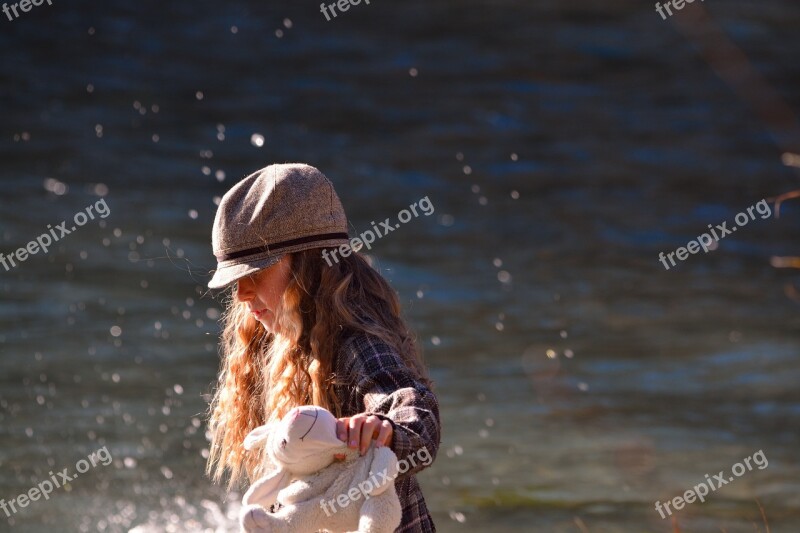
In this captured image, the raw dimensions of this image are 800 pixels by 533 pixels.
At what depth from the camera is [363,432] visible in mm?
2191

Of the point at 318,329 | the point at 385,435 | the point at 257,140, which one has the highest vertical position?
the point at 385,435

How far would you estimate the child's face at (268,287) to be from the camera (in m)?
2.74

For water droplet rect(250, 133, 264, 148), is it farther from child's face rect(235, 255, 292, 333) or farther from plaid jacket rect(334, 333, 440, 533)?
plaid jacket rect(334, 333, 440, 533)

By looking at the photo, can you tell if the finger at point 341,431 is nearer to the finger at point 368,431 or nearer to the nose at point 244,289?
the finger at point 368,431

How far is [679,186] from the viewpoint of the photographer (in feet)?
41.0

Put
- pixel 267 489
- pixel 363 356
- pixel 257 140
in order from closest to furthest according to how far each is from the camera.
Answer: pixel 267 489
pixel 363 356
pixel 257 140

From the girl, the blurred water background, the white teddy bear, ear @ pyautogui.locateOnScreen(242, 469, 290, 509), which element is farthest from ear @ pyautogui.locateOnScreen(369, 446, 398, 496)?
the blurred water background

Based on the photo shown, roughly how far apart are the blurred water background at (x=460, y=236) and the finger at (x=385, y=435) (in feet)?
5.72

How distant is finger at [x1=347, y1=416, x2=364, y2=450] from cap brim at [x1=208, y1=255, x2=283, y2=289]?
1.93ft

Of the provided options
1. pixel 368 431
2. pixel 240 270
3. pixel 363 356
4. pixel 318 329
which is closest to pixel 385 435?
pixel 368 431

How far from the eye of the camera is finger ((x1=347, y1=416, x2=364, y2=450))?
219cm

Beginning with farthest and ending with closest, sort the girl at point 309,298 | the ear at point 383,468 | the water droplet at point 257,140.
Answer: the water droplet at point 257,140 < the girl at point 309,298 < the ear at point 383,468

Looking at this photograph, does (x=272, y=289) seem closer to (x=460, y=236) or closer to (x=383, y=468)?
(x=383, y=468)

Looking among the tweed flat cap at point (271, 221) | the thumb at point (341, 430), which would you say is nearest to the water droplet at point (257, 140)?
the tweed flat cap at point (271, 221)
